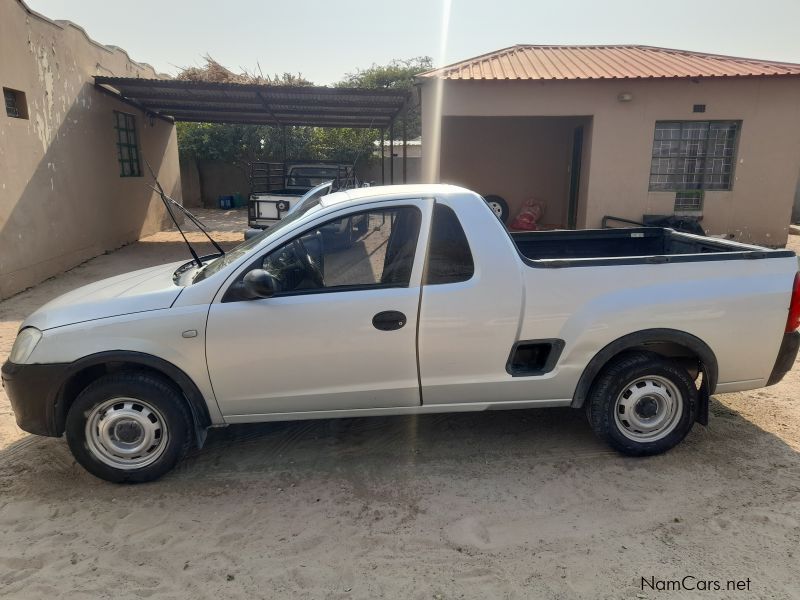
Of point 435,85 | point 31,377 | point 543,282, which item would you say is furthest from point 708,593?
point 435,85

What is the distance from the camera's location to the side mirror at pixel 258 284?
3.08 meters

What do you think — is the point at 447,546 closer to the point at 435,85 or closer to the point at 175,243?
the point at 435,85

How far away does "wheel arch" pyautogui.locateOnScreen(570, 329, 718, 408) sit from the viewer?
3.38 m

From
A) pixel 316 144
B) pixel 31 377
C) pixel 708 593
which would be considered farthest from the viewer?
pixel 316 144

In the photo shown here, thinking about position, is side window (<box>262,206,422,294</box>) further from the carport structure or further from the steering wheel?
the carport structure

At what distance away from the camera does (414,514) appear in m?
3.07

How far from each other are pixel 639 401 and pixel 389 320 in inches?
67.2

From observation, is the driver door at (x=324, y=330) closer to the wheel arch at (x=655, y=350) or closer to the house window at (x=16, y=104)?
the wheel arch at (x=655, y=350)

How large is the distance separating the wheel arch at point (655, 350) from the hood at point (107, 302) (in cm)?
254

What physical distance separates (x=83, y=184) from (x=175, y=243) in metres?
3.24

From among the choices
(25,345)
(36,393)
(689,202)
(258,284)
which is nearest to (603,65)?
(689,202)

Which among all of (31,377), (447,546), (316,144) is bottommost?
(447,546)

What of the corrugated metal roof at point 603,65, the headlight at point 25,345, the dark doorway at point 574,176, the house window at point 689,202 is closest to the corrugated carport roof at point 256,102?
the corrugated metal roof at point 603,65

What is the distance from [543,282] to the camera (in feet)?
10.8
